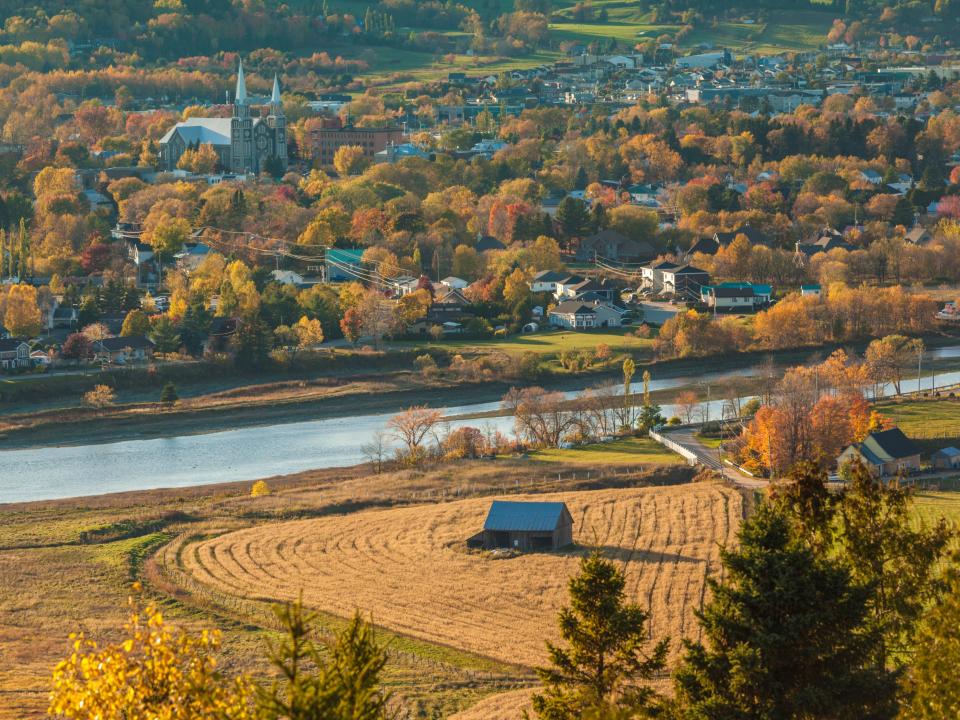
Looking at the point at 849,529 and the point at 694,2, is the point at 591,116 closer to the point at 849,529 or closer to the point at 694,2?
the point at 694,2

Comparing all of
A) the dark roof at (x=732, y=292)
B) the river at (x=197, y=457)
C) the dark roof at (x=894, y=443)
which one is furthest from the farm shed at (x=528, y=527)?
the dark roof at (x=732, y=292)

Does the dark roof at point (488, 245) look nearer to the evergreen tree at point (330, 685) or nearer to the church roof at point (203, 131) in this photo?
the church roof at point (203, 131)

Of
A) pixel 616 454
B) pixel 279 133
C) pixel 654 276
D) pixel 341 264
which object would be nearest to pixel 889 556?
pixel 616 454

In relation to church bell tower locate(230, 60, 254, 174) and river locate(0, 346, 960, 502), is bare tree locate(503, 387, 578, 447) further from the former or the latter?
church bell tower locate(230, 60, 254, 174)

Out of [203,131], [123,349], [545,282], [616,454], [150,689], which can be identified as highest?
[150,689]

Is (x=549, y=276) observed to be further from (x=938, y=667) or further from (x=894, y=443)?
(x=938, y=667)

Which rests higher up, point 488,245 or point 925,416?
point 925,416
